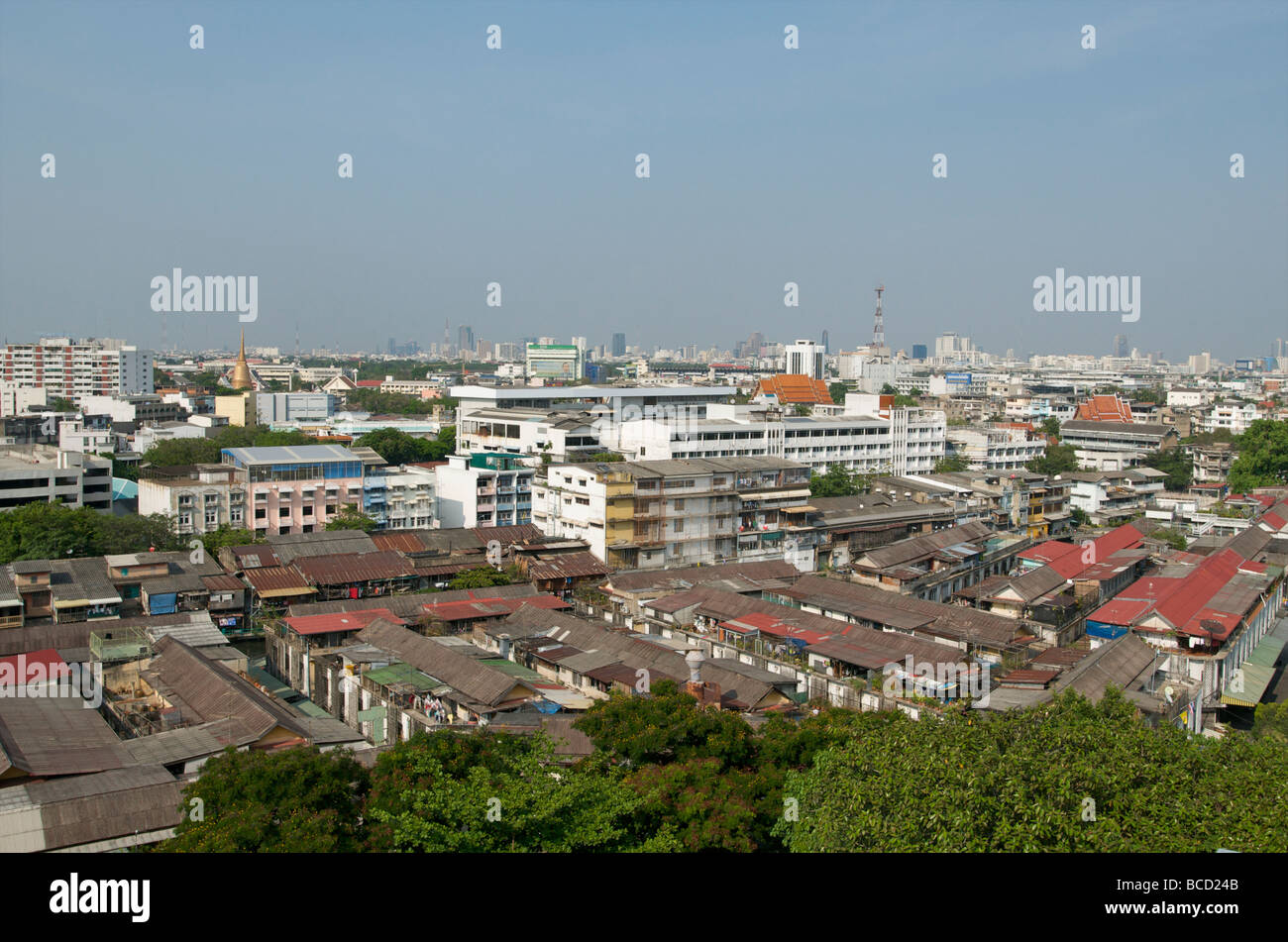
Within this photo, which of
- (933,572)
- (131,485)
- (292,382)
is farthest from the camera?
(292,382)

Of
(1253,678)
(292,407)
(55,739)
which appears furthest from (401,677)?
(292,407)

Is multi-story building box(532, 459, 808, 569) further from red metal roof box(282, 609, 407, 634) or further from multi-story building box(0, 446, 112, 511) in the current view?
multi-story building box(0, 446, 112, 511)

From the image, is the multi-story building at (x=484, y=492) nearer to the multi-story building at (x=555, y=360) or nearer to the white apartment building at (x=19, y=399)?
the white apartment building at (x=19, y=399)

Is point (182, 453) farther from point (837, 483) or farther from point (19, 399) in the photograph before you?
point (19, 399)

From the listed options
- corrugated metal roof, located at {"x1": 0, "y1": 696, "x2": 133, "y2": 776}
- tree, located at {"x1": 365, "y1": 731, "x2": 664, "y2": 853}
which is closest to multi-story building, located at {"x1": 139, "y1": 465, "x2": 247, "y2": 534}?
corrugated metal roof, located at {"x1": 0, "y1": 696, "x2": 133, "y2": 776}
